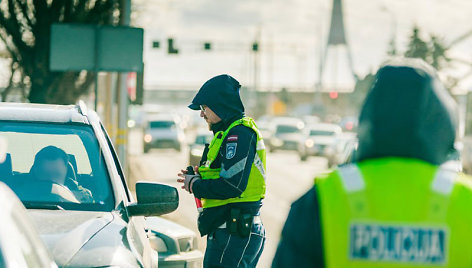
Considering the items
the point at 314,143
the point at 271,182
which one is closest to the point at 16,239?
the point at 271,182

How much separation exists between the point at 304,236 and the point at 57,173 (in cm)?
301

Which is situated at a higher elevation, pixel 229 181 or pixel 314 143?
pixel 229 181

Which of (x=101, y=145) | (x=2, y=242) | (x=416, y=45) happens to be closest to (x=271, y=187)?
(x=101, y=145)

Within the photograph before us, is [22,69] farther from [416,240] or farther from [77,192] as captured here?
[416,240]

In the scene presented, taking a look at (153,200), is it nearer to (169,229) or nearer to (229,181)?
(229,181)

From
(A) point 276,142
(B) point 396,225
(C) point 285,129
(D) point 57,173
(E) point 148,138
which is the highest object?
(B) point 396,225

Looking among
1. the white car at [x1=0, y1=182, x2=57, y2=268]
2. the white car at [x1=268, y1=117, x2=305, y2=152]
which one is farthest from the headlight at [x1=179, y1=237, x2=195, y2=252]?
the white car at [x1=268, y1=117, x2=305, y2=152]

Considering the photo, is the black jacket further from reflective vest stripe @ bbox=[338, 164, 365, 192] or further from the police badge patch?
reflective vest stripe @ bbox=[338, 164, 365, 192]

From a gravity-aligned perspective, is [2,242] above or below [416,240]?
below

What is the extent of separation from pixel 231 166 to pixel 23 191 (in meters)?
1.09

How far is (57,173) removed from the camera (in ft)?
16.6

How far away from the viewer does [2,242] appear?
2791 millimetres

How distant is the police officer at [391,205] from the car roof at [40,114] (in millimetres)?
3008

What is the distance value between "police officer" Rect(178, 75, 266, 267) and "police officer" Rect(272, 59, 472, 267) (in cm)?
261
